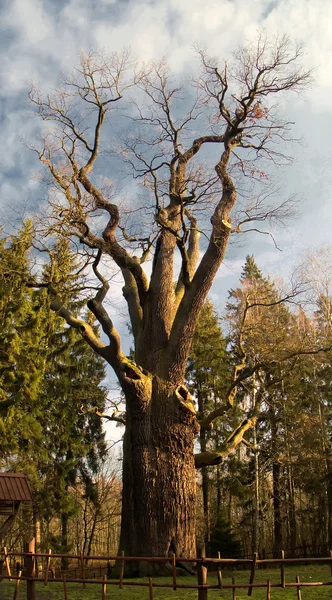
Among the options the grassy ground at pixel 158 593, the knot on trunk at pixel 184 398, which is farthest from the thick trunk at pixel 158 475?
the grassy ground at pixel 158 593

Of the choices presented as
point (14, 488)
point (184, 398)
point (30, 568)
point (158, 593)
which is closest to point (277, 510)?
point (184, 398)

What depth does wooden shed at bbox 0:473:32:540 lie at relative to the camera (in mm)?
10305

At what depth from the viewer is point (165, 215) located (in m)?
11.8

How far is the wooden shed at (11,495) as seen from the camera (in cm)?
1030

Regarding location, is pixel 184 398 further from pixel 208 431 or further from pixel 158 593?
pixel 208 431

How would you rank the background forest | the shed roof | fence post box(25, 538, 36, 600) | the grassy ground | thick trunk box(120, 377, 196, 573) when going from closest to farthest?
fence post box(25, 538, 36, 600), the grassy ground, thick trunk box(120, 377, 196, 573), the shed roof, the background forest

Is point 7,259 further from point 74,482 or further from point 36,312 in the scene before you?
point 74,482

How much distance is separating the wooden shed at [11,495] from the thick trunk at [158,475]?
2198 millimetres

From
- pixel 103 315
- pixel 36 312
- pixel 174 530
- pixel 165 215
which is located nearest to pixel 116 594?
pixel 174 530

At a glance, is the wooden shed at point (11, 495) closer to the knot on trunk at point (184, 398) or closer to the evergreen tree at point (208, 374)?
the knot on trunk at point (184, 398)

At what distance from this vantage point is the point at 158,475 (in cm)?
947

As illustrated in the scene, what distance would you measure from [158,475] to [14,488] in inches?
123

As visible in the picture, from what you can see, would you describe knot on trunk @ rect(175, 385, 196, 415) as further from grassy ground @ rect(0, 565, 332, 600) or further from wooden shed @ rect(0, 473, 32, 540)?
wooden shed @ rect(0, 473, 32, 540)

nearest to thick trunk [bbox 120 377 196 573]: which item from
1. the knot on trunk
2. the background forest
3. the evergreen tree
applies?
the knot on trunk
